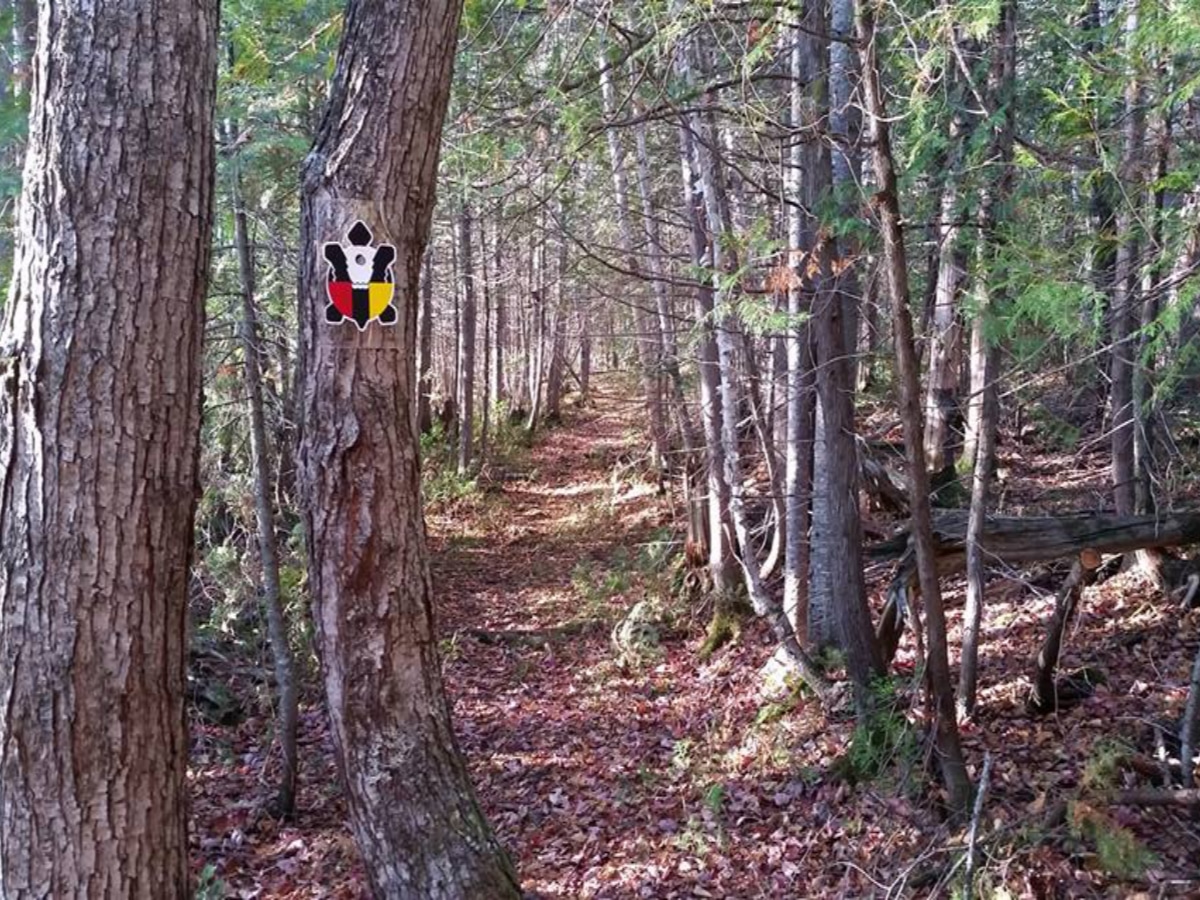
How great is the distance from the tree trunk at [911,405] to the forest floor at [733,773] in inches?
16.2

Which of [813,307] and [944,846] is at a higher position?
[813,307]

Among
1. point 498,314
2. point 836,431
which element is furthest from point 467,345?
point 836,431

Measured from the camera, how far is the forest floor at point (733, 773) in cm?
422

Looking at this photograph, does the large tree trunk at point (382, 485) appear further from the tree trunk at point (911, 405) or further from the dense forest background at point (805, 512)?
the tree trunk at point (911, 405)

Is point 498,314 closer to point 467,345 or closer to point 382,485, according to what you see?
point 467,345

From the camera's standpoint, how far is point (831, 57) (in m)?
6.12

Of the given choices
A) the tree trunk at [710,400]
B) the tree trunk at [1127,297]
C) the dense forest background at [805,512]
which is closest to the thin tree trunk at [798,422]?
the dense forest background at [805,512]

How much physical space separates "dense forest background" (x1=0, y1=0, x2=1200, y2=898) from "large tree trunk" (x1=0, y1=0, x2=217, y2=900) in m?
0.19

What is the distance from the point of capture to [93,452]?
2.57 m

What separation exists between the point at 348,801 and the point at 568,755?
313cm

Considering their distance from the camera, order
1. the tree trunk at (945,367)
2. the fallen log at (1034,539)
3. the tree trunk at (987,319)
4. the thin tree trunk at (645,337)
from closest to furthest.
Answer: the tree trunk at (987,319), the fallen log at (1034,539), the tree trunk at (945,367), the thin tree trunk at (645,337)

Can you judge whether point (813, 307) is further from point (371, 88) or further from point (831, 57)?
point (371, 88)

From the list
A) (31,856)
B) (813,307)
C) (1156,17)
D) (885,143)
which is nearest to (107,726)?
(31,856)

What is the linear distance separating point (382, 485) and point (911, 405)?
2435mm
